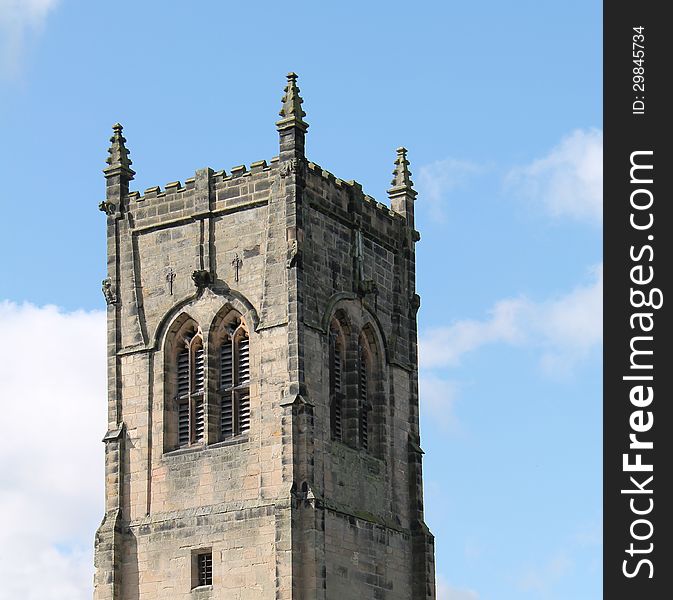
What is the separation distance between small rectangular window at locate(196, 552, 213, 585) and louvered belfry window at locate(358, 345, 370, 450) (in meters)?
5.97

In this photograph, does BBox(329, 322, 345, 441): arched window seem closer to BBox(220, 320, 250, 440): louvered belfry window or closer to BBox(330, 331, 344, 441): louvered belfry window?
BBox(330, 331, 344, 441): louvered belfry window

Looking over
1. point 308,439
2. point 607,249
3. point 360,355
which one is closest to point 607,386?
point 607,249

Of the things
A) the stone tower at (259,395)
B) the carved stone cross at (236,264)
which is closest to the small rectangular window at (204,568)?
the stone tower at (259,395)

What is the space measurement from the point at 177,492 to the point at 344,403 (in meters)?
5.70

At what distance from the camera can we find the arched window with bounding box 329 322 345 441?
173 feet

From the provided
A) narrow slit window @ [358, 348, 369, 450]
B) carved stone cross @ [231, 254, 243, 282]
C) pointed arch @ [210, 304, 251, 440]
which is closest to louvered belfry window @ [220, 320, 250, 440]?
pointed arch @ [210, 304, 251, 440]

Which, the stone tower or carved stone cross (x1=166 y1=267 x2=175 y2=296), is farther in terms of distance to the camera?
carved stone cross (x1=166 y1=267 x2=175 y2=296)

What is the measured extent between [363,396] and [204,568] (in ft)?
24.4

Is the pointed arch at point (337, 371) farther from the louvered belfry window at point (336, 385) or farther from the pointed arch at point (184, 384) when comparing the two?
the pointed arch at point (184, 384)

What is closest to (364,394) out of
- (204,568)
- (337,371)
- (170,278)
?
(337,371)

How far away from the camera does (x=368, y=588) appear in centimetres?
5212

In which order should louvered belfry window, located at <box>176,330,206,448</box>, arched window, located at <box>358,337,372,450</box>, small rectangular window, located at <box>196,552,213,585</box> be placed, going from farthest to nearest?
arched window, located at <box>358,337,372,450</box> < louvered belfry window, located at <box>176,330,206,448</box> < small rectangular window, located at <box>196,552,213,585</box>

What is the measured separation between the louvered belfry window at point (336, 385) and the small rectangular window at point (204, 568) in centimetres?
507

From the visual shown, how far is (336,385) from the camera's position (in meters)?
53.4
